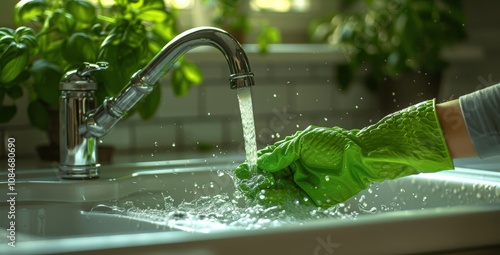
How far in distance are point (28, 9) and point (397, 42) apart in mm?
789

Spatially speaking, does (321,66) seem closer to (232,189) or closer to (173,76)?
(173,76)

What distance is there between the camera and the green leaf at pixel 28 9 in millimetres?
1013

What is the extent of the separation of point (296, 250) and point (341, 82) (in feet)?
3.38

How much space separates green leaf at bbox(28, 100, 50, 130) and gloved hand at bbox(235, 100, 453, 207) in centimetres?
38

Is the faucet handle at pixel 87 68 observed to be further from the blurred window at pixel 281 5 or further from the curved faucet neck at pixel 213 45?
the blurred window at pixel 281 5

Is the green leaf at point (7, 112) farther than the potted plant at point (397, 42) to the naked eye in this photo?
No

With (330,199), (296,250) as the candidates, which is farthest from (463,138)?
(296,250)

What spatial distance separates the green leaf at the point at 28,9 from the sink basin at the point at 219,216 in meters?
0.20

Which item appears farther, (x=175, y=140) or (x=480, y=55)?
(x=480, y=55)

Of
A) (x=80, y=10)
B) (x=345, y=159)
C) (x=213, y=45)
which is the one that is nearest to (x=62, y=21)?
(x=80, y=10)

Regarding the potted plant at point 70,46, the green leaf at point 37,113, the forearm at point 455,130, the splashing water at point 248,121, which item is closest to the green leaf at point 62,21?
the potted plant at point 70,46

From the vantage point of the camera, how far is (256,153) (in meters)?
0.83

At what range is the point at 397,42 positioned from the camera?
61.1 inches

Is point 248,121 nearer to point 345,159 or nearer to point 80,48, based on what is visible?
point 345,159
